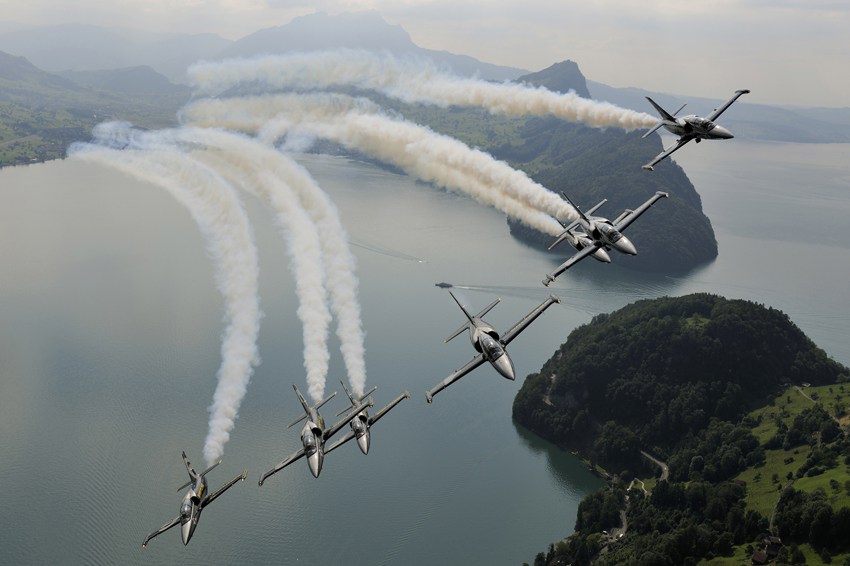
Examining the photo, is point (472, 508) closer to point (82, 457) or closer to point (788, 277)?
point (82, 457)

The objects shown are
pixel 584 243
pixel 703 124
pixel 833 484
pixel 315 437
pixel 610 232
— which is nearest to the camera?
pixel 703 124

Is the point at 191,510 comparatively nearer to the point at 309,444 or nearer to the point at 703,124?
the point at 309,444

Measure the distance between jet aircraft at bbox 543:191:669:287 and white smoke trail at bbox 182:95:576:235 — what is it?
2.75m

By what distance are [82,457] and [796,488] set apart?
85.3m

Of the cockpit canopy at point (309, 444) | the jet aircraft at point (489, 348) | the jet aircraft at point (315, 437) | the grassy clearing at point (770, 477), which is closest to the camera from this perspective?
the jet aircraft at point (489, 348)

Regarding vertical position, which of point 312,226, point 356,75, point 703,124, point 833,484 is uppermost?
point 356,75

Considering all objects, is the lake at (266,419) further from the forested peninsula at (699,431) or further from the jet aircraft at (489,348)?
the jet aircraft at (489,348)

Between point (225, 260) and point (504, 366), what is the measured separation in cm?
3909

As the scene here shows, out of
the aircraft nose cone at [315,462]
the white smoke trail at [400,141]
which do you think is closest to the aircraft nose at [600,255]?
the white smoke trail at [400,141]

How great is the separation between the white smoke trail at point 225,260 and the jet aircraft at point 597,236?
93.5 feet

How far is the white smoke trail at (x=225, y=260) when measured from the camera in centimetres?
6019

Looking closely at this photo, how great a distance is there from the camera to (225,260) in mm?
74812

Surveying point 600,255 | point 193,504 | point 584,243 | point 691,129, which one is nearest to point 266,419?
point 193,504

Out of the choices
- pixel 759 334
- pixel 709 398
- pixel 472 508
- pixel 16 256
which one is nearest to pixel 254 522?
pixel 472 508
